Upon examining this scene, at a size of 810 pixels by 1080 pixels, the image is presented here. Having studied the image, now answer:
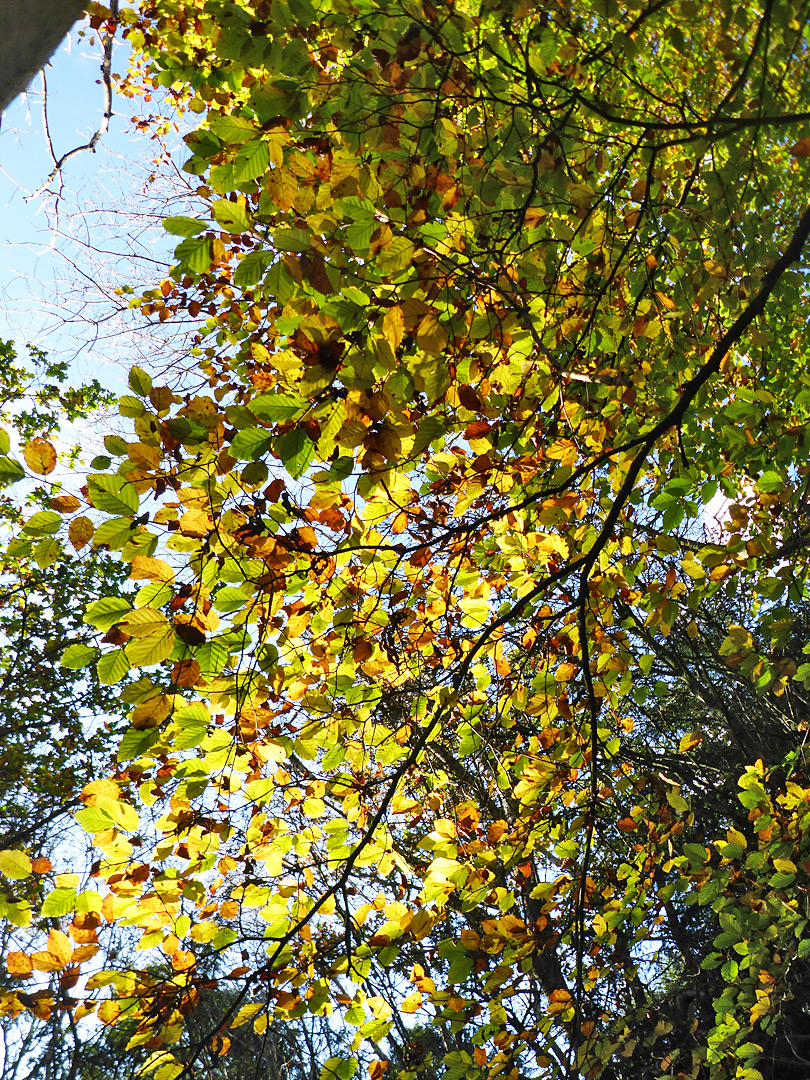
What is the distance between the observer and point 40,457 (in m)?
1.66

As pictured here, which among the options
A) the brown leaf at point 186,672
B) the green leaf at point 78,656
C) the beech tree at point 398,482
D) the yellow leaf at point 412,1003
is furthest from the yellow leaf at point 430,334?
the yellow leaf at point 412,1003

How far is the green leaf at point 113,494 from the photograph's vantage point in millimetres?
1713

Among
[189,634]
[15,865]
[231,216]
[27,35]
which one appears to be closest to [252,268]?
[231,216]

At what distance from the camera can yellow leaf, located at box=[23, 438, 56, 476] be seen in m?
1.61

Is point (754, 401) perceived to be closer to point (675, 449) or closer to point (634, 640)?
point (675, 449)

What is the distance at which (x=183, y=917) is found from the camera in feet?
7.27

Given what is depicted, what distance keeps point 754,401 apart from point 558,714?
1690 millimetres

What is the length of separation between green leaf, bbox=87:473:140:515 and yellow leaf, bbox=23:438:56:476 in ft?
0.35

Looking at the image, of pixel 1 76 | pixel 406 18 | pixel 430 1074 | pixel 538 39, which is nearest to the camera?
pixel 1 76

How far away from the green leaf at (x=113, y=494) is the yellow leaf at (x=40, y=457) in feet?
0.35

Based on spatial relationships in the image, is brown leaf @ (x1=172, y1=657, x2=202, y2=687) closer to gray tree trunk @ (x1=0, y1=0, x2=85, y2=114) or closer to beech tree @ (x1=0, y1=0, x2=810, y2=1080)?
beech tree @ (x1=0, y1=0, x2=810, y2=1080)

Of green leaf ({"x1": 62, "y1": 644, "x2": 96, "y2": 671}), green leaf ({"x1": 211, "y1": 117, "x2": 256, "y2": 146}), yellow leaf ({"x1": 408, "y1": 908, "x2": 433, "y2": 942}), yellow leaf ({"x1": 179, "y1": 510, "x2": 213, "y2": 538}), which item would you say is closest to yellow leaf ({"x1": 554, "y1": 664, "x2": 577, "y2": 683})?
yellow leaf ({"x1": 408, "y1": 908, "x2": 433, "y2": 942})

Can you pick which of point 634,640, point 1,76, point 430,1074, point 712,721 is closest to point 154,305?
point 1,76

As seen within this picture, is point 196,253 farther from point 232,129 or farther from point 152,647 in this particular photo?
point 152,647
